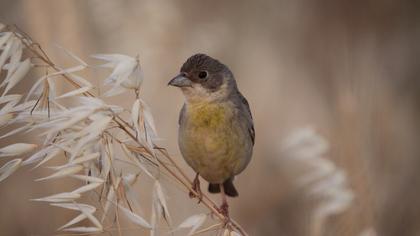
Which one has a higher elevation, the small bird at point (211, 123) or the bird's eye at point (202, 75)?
the bird's eye at point (202, 75)

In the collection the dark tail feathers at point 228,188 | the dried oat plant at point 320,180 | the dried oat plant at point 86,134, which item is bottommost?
the dried oat plant at point 86,134

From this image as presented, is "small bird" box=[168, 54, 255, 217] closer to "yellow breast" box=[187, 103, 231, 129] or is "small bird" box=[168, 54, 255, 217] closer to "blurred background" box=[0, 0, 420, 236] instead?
"yellow breast" box=[187, 103, 231, 129]

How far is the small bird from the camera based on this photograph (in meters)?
4.29

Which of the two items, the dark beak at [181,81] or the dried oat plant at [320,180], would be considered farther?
the dark beak at [181,81]

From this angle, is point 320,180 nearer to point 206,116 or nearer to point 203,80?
point 206,116

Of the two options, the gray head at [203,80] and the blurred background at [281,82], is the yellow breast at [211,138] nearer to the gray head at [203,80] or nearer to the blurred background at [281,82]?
the gray head at [203,80]

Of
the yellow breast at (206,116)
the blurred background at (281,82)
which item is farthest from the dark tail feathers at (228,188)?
the yellow breast at (206,116)

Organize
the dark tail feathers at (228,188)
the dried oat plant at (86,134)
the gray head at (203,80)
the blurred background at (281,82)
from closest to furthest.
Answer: the dried oat plant at (86,134) < the blurred background at (281,82) < the gray head at (203,80) < the dark tail feathers at (228,188)

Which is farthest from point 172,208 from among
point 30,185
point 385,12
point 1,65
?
point 385,12

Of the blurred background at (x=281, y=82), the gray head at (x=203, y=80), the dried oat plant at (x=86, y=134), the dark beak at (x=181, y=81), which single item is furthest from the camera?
the gray head at (x=203, y=80)

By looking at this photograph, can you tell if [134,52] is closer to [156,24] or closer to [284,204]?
[156,24]

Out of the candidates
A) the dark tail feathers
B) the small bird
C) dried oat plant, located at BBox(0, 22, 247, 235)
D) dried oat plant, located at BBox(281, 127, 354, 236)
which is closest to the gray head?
the small bird

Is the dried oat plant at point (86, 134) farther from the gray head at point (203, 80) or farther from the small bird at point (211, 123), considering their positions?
the gray head at point (203, 80)

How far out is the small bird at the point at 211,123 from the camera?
429 cm
